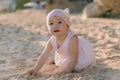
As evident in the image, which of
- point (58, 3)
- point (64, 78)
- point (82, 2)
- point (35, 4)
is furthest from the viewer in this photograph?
point (35, 4)

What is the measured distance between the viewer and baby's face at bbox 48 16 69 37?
3.28 m

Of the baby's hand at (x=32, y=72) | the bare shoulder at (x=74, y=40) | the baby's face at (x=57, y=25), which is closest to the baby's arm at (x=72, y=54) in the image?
the bare shoulder at (x=74, y=40)

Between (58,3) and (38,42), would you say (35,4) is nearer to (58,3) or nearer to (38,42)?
(58,3)

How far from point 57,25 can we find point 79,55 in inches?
15.5

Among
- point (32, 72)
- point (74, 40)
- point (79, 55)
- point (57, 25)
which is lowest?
point (32, 72)

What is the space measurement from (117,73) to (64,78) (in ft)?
1.60

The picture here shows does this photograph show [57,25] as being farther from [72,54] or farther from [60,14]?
[72,54]

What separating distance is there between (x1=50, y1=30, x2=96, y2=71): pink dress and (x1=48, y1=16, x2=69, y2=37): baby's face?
0.30 feet

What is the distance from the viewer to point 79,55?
3.43m

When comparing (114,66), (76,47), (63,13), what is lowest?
(114,66)

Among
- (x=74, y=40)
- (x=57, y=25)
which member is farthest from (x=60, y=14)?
(x=74, y=40)

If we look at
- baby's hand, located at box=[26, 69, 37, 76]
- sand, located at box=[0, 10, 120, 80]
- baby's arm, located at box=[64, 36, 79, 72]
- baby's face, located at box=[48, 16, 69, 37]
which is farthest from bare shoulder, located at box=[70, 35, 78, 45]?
baby's hand, located at box=[26, 69, 37, 76]

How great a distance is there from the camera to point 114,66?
11.3 feet

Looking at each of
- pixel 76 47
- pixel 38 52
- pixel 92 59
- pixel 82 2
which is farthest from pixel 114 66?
pixel 82 2
